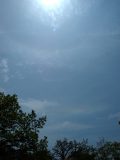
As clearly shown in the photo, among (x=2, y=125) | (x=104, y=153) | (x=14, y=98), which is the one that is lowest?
(x=2, y=125)

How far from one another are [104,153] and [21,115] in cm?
5924

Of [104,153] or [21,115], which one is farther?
[104,153]

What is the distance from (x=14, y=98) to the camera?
166ft

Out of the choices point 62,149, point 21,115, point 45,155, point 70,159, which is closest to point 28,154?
point 45,155

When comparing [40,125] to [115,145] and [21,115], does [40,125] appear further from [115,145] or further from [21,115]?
[115,145]

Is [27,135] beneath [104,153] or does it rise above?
beneath

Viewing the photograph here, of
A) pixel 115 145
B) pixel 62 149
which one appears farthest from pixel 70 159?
pixel 115 145

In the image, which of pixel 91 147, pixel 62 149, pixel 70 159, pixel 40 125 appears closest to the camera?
pixel 40 125

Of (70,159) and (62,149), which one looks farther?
(62,149)

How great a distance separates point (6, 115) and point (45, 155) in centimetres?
848

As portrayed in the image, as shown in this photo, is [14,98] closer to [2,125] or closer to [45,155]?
[2,125]

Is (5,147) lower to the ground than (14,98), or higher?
lower

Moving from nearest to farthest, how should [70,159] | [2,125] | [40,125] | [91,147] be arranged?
[2,125] < [40,125] < [70,159] < [91,147]

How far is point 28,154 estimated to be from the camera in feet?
165
